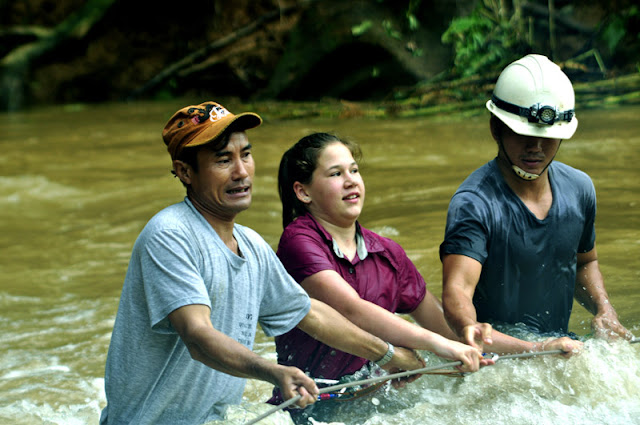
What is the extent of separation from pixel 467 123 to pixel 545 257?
6.54 metres

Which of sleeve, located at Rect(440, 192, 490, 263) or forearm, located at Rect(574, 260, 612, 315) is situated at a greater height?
sleeve, located at Rect(440, 192, 490, 263)

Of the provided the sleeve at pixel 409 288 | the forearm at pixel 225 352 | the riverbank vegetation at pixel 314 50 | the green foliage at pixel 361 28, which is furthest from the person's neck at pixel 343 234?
the green foliage at pixel 361 28

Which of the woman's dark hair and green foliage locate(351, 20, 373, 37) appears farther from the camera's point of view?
green foliage locate(351, 20, 373, 37)

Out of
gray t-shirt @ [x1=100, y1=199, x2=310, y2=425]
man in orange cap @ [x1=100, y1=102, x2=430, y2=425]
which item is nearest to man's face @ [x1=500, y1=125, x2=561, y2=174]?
man in orange cap @ [x1=100, y1=102, x2=430, y2=425]

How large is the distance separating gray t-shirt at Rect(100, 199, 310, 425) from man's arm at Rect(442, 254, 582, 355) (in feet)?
2.70

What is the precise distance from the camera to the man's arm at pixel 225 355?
227 cm

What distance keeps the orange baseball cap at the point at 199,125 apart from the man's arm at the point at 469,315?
1018 millimetres

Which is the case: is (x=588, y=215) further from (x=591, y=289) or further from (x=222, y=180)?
(x=222, y=180)

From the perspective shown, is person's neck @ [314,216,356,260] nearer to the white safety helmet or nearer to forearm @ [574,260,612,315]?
the white safety helmet

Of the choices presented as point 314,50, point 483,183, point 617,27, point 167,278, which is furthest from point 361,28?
point 167,278

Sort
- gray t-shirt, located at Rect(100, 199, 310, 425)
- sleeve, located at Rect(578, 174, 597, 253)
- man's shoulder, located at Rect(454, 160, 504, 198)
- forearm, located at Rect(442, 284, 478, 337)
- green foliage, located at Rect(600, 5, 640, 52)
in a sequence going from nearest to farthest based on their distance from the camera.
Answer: gray t-shirt, located at Rect(100, 199, 310, 425) → forearm, located at Rect(442, 284, 478, 337) → man's shoulder, located at Rect(454, 160, 504, 198) → sleeve, located at Rect(578, 174, 597, 253) → green foliage, located at Rect(600, 5, 640, 52)

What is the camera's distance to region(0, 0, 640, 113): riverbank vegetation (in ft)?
33.9

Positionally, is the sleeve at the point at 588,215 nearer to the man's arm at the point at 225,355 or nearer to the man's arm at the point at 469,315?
the man's arm at the point at 469,315

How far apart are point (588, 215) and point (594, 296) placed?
14.1 inches
